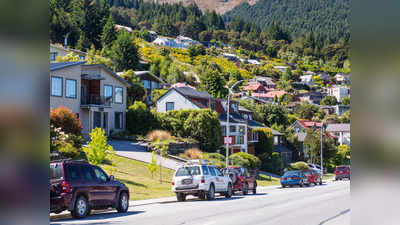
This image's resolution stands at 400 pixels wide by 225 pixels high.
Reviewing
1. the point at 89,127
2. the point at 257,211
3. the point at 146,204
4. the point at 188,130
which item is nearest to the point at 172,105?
the point at 188,130

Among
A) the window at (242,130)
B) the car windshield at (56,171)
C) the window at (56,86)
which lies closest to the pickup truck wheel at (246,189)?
the car windshield at (56,171)

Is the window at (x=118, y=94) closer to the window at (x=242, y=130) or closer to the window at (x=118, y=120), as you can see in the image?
the window at (x=118, y=120)

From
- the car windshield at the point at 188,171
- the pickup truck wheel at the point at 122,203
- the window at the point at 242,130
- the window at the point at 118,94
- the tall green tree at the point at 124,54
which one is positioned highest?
the tall green tree at the point at 124,54

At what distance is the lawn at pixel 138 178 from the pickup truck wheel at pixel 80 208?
791cm

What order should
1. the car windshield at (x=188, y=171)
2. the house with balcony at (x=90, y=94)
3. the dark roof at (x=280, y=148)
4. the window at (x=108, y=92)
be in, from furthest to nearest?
the dark roof at (x=280, y=148)
the window at (x=108, y=92)
the house with balcony at (x=90, y=94)
the car windshield at (x=188, y=171)

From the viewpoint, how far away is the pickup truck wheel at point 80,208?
1631 centimetres

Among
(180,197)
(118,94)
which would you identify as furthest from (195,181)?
(118,94)

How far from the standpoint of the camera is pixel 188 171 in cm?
2525

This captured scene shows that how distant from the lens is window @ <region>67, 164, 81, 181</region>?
1650 cm

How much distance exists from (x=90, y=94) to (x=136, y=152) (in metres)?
10.2

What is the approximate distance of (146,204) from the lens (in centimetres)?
2238

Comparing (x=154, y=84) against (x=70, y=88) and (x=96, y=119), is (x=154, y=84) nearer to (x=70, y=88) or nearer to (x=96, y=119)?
(x=96, y=119)

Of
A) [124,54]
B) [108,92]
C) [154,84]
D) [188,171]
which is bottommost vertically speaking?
[188,171]
